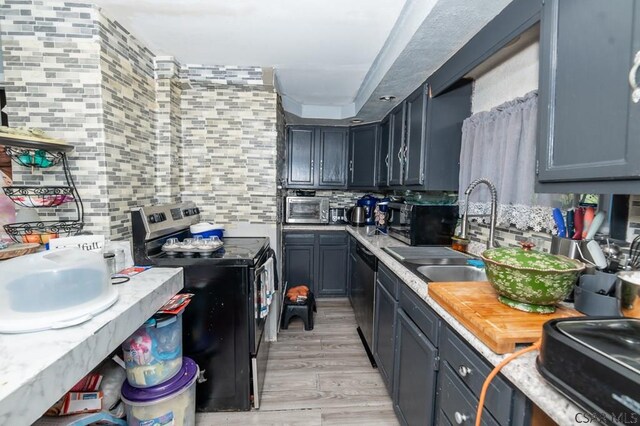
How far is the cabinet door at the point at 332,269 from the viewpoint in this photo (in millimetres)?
3416

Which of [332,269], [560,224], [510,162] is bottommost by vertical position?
[332,269]

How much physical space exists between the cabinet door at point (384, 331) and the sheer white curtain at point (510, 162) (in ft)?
2.62

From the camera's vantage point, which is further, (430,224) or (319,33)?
(430,224)

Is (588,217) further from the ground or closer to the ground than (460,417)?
further from the ground

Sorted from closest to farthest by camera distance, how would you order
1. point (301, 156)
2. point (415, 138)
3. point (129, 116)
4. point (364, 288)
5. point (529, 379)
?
point (529, 379) → point (129, 116) → point (415, 138) → point (364, 288) → point (301, 156)

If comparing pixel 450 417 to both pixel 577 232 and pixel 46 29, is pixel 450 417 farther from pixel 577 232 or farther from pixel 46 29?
pixel 46 29

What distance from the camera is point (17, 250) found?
3.84ft

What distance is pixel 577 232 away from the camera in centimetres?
115

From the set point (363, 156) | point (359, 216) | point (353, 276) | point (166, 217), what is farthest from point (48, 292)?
point (363, 156)

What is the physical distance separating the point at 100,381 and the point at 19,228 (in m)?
0.78

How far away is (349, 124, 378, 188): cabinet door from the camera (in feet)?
11.2

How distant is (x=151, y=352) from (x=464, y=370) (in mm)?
1292

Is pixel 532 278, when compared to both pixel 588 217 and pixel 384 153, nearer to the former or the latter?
pixel 588 217

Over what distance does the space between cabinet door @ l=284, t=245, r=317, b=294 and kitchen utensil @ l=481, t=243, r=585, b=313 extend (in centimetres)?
251
